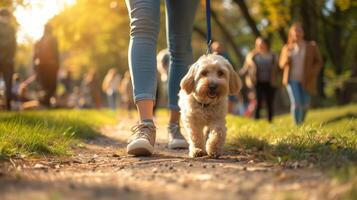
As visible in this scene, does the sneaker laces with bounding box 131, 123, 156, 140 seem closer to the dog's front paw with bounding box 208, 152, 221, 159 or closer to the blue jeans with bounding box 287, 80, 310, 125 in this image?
the dog's front paw with bounding box 208, 152, 221, 159

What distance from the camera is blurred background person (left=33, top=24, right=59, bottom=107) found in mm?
14695

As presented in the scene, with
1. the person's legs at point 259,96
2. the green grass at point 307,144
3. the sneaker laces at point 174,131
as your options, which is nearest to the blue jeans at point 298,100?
the person's legs at point 259,96

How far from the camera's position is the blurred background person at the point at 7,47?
12562 mm

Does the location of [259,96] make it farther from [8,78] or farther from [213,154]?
[213,154]

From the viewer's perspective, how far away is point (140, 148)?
4.45 metres

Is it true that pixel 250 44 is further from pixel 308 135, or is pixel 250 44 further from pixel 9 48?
pixel 308 135

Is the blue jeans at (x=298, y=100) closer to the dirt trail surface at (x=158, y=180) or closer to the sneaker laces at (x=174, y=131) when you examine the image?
the sneaker laces at (x=174, y=131)

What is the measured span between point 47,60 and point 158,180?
1233 cm

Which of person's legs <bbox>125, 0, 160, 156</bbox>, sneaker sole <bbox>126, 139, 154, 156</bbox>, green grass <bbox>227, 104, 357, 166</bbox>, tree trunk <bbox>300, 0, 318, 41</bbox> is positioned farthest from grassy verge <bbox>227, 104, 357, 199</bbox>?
tree trunk <bbox>300, 0, 318, 41</bbox>

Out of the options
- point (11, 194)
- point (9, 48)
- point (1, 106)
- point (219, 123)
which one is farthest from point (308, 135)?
point (1, 106)

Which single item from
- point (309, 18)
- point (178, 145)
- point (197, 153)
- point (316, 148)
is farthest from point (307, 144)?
point (309, 18)

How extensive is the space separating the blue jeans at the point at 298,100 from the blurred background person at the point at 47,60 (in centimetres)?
657

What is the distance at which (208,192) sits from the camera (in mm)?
2674

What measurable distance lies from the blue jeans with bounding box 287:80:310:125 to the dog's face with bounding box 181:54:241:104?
6.34 meters
